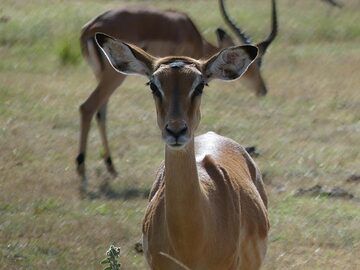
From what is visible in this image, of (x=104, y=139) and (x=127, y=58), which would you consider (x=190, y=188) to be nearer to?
(x=127, y=58)

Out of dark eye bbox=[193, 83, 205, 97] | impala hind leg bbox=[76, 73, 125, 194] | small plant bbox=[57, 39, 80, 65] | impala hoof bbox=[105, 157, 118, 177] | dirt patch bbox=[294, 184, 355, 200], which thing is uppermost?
dark eye bbox=[193, 83, 205, 97]

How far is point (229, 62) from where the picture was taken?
17.3ft

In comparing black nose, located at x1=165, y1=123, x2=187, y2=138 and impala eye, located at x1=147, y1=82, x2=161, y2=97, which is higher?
black nose, located at x1=165, y1=123, x2=187, y2=138

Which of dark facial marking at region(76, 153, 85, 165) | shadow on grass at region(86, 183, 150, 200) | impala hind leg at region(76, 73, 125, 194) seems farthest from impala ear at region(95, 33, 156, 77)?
impala hind leg at region(76, 73, 125, 194)

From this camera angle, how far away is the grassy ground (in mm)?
7648

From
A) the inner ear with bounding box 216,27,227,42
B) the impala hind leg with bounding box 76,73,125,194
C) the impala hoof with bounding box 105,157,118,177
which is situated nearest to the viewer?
the impala hoof with bounding box 105,157,118,177

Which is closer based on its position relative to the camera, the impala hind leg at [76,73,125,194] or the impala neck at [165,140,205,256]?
the impala neck at [165,140,205,256]

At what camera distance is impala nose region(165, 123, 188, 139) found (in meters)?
4.71

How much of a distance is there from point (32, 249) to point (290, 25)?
9.87m

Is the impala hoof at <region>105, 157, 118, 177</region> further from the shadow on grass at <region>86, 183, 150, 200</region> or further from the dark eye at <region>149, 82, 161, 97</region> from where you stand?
the dark eye at <region>149, 82, 161, 97</region>

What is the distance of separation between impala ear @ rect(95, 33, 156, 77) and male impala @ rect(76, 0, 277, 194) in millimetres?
4092

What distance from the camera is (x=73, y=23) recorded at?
16328mm

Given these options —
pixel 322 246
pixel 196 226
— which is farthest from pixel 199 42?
pixel 196 226

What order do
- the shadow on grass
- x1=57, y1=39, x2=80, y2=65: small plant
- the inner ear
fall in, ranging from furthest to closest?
x1=57, y1=39, x2=80, y2=65: small plant, the inner ear, the shadow on grass
